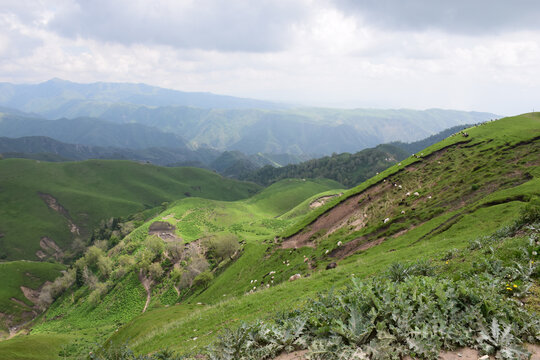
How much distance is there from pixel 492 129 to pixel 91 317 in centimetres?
10147

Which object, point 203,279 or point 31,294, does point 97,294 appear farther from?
point 31,294

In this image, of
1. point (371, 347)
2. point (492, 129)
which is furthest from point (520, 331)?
point (492, 129)

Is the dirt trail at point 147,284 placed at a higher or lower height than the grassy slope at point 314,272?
lower

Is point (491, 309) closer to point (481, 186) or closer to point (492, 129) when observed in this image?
point (481, 186)

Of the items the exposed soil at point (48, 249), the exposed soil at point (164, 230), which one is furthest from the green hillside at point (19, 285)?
the exposed soil at point (164, 230)

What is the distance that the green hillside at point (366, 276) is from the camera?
7.30 meters

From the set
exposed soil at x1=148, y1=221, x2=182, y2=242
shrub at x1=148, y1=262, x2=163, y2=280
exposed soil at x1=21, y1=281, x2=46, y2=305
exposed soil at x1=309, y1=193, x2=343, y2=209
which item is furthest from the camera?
exposed soil at x1=309, y1=193, x2=343, y2=209

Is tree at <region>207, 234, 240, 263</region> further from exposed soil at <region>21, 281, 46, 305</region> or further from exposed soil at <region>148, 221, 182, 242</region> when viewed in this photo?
exposed soil at <region>21, 281, 46, 305</region>

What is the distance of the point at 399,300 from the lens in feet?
26.5

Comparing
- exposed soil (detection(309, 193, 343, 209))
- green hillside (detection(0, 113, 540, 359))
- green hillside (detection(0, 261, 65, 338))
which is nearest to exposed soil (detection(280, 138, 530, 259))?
green hillside (detection(0, 113, 540, 359))

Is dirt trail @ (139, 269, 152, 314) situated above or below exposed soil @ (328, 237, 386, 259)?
below

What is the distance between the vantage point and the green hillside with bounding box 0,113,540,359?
7.30 metres

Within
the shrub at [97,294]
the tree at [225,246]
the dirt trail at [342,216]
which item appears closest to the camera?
the dirt trail at [342,216]

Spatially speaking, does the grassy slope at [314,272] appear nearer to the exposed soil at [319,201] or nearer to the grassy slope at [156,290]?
the grassy slope at [156,290]
